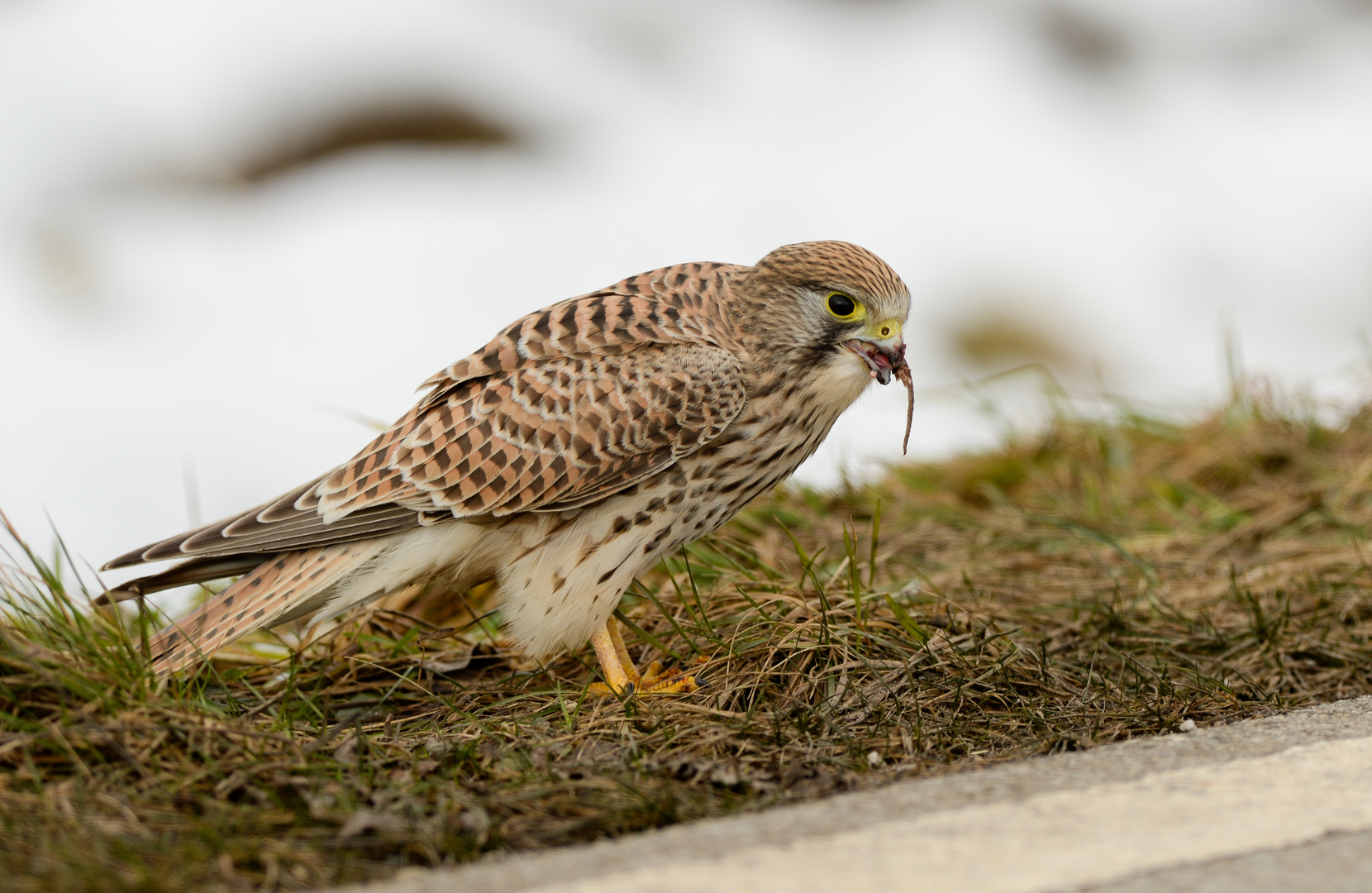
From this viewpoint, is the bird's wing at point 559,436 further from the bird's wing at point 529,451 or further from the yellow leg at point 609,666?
the yellow leg at point 609,666

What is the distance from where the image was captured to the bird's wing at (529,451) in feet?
9.97

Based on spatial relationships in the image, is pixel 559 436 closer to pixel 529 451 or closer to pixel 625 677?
pixel 529 451

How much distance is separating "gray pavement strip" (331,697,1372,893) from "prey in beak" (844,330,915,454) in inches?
40.7

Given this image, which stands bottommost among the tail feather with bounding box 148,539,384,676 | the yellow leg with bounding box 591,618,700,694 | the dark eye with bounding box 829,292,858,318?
the yellow leg with bounding box 591,618,700,694

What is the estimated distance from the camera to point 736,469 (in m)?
3.11

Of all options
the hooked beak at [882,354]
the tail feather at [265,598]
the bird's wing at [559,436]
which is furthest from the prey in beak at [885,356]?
the tail feather at [265,598]

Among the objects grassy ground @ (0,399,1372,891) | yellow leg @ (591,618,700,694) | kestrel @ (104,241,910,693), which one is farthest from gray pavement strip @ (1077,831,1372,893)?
kestrel @ (104,241,910,693)

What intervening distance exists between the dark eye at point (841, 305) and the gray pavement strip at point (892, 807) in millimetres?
1259

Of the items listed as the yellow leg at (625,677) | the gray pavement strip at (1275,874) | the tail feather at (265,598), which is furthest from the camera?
the tail feather at (265,598)

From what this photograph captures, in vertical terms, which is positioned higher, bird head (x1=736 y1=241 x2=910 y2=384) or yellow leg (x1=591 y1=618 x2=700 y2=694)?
bird head (x1=736 y1=241 x2=910 y2=384)

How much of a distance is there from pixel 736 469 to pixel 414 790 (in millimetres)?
1248

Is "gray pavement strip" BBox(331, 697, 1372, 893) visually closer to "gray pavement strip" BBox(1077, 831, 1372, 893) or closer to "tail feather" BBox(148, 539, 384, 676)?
"gray pavement strip" BBox(1077, 831, 1372, 893)

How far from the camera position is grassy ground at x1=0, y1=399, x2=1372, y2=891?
2.02m

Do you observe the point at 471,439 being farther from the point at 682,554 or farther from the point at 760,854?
the point at 760,854
